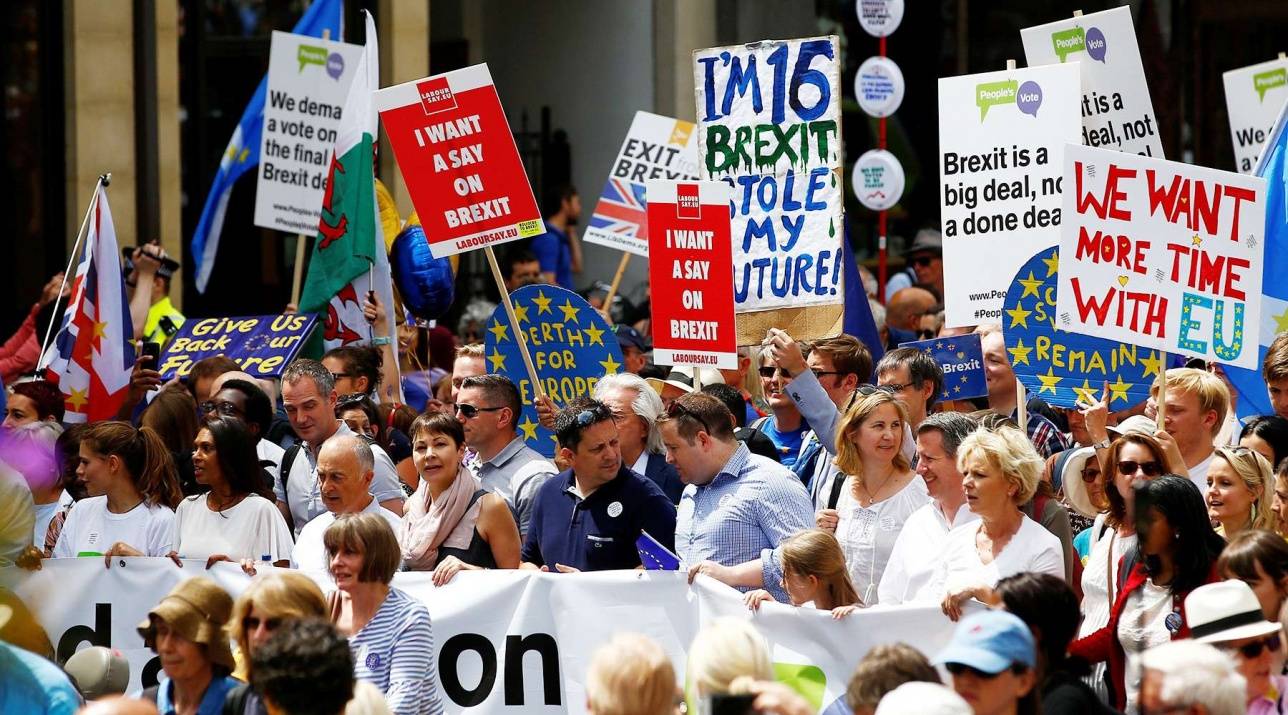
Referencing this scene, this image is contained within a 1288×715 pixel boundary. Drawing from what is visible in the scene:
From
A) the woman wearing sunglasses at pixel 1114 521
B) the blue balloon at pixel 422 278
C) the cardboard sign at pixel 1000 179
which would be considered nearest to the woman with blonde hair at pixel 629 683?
the woman wearing sunglasses at pixel 1114 521

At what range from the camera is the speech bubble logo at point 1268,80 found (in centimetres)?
1203

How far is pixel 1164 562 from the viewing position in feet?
20.3

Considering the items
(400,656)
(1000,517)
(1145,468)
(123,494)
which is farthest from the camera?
(123,494)

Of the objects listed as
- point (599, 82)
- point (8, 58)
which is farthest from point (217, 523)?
point (599, 82)

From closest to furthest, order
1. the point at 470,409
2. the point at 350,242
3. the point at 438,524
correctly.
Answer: the point at 438,524 → the point at 470,409 → the point at 350,242

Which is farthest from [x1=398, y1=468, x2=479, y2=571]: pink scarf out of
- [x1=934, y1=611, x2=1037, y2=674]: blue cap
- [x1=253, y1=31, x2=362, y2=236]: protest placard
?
[x1=253, y1=31, x2=362, y2=236]: protest placard

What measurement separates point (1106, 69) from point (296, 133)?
4812 millimetres

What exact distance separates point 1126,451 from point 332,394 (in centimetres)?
358

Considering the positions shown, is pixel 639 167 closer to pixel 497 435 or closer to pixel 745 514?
pixel 497 435

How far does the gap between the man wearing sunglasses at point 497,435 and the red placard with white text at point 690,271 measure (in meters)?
0.76

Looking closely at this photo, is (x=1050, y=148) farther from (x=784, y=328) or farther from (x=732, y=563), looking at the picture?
(x=732, y=563)

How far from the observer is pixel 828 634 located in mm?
6770

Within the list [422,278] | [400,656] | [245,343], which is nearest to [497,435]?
[400,656]

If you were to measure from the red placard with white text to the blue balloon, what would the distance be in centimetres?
275
